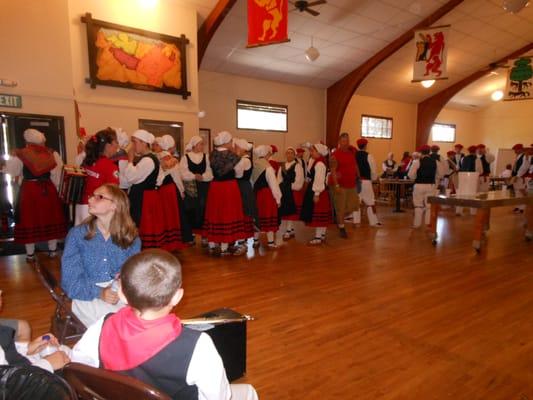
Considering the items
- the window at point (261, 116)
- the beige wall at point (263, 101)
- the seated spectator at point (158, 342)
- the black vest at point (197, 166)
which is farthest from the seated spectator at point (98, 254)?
the window at point (261, 116)

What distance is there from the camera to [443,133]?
47.7 ft

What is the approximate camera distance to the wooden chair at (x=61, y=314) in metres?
1.56

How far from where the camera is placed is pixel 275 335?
2381 mm

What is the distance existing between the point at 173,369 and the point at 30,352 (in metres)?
0.70

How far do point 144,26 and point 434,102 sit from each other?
35.2 ft

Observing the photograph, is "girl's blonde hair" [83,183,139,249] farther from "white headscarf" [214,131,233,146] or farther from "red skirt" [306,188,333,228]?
"red skirt" [306,188,333,228]

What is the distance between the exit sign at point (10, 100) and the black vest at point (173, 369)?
498 cm

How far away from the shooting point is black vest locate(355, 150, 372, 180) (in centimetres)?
625

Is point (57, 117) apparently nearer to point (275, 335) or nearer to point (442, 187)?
point (275, 335)

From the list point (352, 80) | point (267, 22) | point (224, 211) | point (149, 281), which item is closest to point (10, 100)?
point (224, 211)

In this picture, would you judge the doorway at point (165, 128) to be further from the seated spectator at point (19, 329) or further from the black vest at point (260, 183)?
→ the seated spectator at point (19, 329)

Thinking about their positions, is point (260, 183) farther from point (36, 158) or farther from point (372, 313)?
point (36, 158)

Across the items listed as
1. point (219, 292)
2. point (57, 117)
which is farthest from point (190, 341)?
point (57, 117)

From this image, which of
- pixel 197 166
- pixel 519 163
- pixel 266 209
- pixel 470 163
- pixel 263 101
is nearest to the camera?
pixel 197 166
